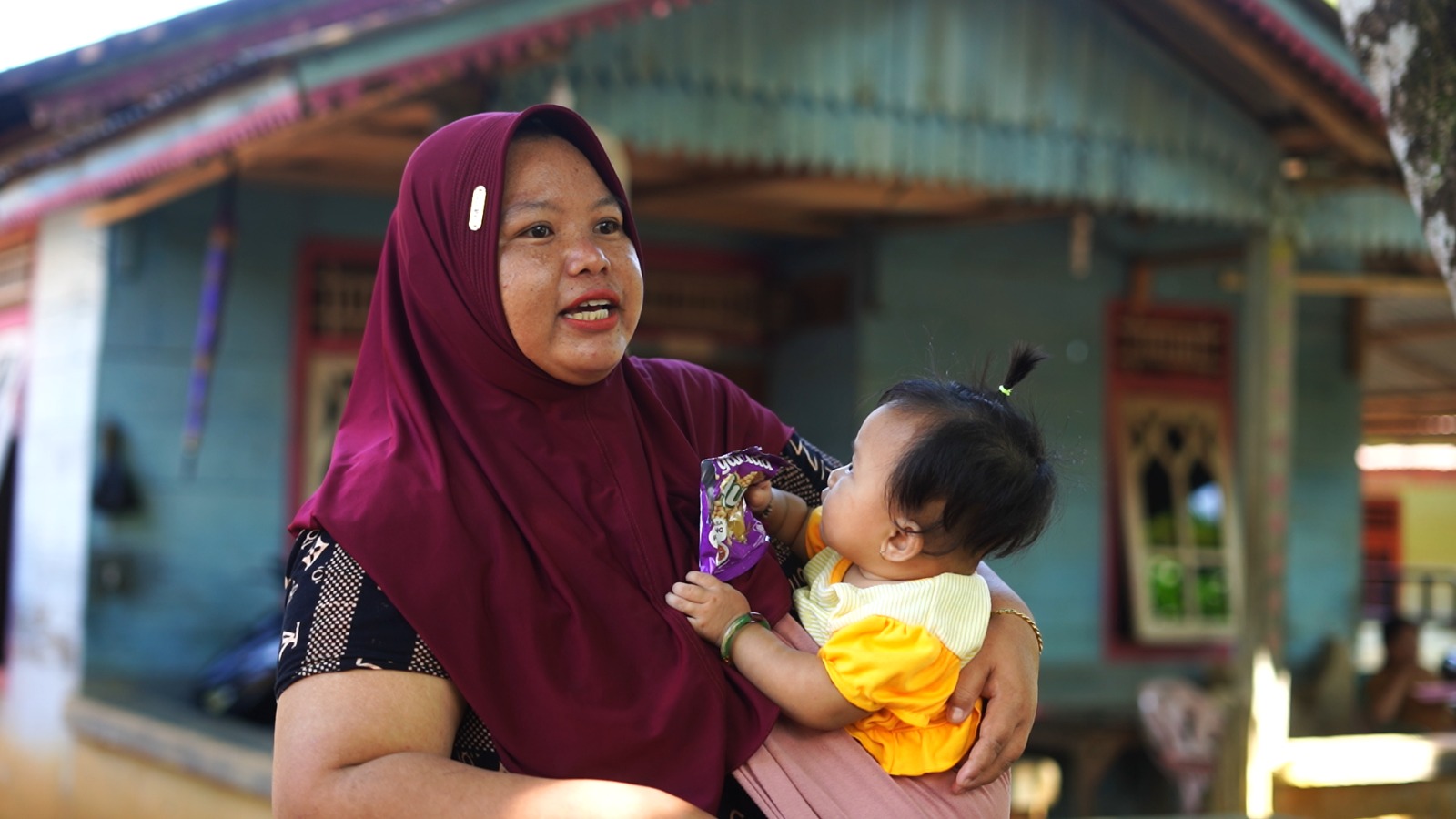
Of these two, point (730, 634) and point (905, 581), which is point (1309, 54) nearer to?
point (905, 581)

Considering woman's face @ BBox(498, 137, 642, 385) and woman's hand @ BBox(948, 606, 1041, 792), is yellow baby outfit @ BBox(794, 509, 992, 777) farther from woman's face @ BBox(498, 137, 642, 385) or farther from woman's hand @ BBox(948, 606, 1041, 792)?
woman's face @ BBox(498, 137, 642, 385)

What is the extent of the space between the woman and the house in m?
2.81

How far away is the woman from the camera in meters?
1.68

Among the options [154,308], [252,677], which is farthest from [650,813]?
[154,308]

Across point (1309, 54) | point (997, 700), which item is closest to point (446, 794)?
point (997, 700)

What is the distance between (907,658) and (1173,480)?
7.18 metres

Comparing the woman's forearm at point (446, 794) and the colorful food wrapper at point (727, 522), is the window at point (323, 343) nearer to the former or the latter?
the colorful food wrapper at point (727, 522)

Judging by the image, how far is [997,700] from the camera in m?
1.96

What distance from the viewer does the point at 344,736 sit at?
1.65 metres

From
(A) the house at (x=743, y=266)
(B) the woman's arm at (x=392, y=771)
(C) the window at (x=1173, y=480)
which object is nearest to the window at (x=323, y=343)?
(A) the house at (x=743, y=266)

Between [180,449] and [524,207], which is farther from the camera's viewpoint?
[180,449]

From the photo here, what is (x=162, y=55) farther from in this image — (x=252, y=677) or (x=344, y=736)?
(x=344, y=736)

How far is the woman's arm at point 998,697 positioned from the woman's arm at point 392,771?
410 millimetres

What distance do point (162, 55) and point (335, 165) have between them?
1357mm
